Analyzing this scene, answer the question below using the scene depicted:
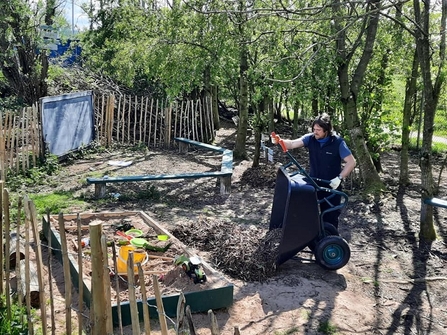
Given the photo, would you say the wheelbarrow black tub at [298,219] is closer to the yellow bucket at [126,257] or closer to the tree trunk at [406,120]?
the yellow bucket at [126,257]

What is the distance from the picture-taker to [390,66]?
32.6 feet

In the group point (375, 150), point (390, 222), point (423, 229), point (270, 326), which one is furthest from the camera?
point (375, 150)

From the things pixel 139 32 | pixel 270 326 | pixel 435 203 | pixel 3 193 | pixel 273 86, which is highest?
pixel 139 32

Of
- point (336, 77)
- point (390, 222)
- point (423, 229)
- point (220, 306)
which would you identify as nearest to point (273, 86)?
point (336, 77)

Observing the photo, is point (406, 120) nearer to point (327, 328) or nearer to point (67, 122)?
point (327, 328)

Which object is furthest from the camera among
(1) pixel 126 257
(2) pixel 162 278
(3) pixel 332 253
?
(3) pixel 332 253

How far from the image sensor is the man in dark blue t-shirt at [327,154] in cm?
530

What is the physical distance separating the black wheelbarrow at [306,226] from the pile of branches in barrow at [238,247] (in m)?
0.16

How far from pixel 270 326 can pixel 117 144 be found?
9705mm

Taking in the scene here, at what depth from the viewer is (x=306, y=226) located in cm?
502

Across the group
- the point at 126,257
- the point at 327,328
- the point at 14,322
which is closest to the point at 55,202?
the point at 126,257

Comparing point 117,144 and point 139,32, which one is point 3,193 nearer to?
point 117,144

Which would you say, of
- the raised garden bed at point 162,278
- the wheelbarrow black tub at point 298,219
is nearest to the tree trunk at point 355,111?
the wheelbarrow black tub at point 298,219

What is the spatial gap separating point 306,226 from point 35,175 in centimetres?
604
